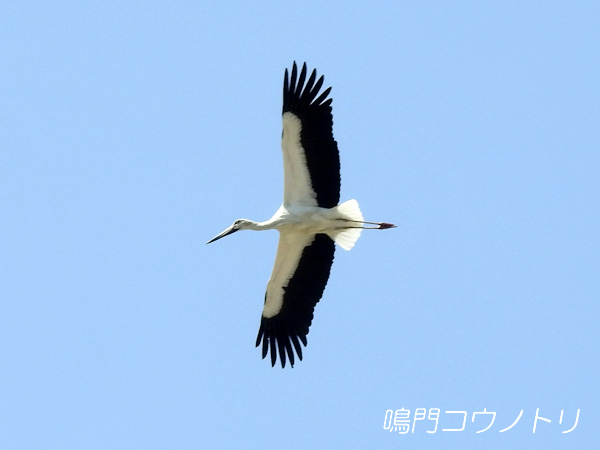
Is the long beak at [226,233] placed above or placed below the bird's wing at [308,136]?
below

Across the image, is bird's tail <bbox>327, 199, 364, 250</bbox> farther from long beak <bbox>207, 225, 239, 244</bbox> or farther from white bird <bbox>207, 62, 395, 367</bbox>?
long beak <bbox>207, 225, 239, 244</bbox>

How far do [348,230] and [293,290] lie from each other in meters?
1.08

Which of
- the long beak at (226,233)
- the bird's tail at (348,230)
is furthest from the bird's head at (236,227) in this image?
the bird's tail at (348,230)

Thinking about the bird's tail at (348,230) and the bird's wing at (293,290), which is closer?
the bird's tail at (348,230)

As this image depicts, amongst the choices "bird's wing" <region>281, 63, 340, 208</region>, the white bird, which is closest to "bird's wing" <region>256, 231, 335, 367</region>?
the white bird

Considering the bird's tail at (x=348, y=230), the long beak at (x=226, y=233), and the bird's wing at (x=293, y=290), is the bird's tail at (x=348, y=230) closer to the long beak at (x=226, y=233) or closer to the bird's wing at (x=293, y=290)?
→ the bird's wing at (x=293, y=290)

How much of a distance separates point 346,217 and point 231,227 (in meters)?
1.54

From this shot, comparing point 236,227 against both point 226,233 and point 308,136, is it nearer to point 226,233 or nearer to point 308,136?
point 226,233

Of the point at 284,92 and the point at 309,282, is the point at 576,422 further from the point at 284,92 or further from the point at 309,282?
the point at 284,92

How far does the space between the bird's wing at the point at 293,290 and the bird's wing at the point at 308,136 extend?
90cm

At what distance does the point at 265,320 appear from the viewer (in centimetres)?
1662

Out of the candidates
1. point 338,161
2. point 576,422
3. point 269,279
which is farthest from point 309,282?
point 576,422

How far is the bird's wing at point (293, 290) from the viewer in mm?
16234

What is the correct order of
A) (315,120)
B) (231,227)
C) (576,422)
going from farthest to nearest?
(231,227) < (315,120) < (576,422)
